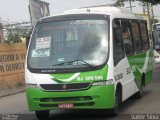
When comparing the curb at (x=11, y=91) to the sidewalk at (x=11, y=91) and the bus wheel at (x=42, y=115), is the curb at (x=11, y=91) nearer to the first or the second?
the sidewalk at (x=11, y=91)

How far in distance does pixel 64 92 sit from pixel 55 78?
13.9 inches

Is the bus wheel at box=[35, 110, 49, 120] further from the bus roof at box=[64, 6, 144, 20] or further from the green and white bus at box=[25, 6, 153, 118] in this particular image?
the bus roof at box=[64, 6, 144, 20]

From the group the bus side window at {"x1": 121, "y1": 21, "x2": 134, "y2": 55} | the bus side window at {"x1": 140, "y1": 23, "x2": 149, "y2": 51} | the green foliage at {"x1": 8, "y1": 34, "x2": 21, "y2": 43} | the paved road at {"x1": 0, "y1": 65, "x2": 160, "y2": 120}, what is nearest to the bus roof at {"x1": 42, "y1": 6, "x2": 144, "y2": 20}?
the bus side window at {"x1": 121, "y1": 21, "x2": 134, "y2": 55}

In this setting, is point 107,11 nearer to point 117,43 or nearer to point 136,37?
point 117,43

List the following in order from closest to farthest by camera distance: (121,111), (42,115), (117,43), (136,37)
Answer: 1. (42,115)
2. (117,43)
3. (121,111)
4. (136,37)

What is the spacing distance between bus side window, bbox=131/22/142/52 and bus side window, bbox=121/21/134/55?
0.51 m

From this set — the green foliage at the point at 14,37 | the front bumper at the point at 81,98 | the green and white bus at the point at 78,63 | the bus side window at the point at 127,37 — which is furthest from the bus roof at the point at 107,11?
the green foliage at the point at 14,37

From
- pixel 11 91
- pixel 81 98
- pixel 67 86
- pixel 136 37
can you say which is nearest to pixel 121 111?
pixel 81 98

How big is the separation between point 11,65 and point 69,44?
447 inches

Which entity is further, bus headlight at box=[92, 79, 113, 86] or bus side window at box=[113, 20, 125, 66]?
bus side window at box=[113, 20, 125, 66]

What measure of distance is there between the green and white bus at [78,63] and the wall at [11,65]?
9.67 metres

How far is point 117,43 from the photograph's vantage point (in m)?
11.5

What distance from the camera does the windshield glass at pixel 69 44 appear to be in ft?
35.4

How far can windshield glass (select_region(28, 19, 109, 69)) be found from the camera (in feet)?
35.4
